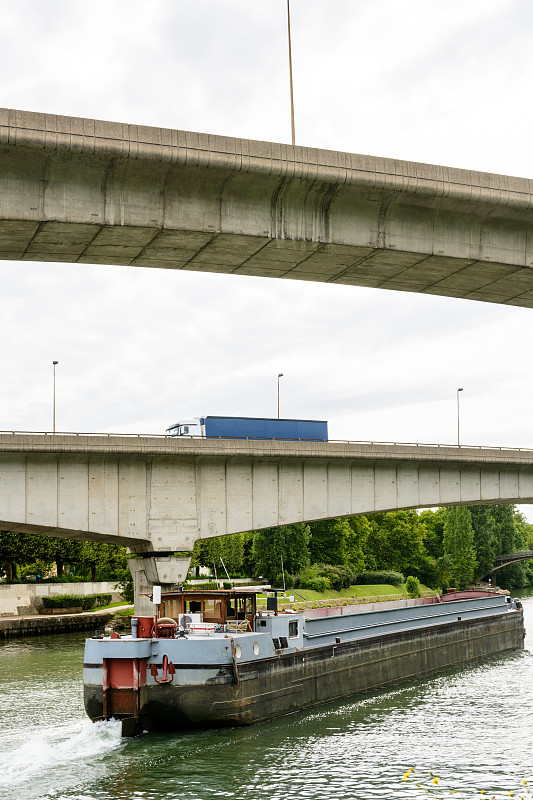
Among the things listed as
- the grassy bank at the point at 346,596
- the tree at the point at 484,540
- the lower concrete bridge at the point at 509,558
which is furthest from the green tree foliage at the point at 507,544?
the grassy bank at the point at 346,596

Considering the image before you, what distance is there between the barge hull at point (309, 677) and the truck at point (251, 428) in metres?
10.7

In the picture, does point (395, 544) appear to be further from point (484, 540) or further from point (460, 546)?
point (484, 540)

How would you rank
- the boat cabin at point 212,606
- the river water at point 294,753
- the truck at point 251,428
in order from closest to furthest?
the river water at point 294,753 → the boat cabin at point 212,606 → the truck at point 251,428

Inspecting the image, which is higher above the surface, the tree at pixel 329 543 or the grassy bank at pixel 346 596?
the tree at pixel 329 543

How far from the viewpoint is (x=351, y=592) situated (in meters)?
74.2

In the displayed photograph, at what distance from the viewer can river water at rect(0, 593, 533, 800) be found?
62.4 feet

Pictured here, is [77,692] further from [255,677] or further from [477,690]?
[477,690]

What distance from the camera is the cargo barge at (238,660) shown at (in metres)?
24.1

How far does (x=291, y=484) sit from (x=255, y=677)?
1492 cm

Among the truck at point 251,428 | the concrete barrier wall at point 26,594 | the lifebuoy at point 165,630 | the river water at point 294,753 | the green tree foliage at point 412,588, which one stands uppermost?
the truck at point 251,428

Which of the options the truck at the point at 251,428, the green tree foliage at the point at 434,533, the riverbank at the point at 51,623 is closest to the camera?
the truck at the point at 251,428

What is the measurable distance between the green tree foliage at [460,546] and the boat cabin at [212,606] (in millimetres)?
75636

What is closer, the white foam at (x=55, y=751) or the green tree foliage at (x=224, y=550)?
the white foam at (x=55, y=751)

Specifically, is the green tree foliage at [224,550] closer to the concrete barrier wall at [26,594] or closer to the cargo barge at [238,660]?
the concrete barrier wall at [26,594]
